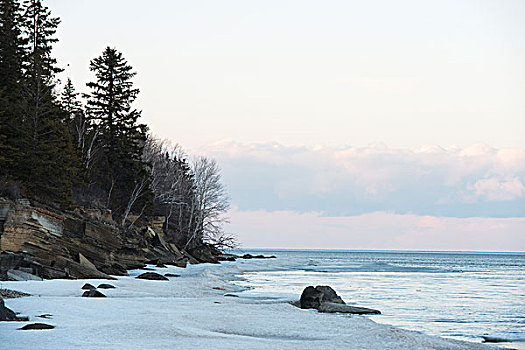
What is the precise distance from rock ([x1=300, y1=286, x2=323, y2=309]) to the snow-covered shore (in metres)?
1.00

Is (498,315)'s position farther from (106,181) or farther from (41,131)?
(106,181)

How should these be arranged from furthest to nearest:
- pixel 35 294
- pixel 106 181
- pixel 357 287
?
pixel 106 181
pixel 357 287
pixel 35 294

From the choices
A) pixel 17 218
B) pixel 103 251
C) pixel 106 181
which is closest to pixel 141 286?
pixel 17 218

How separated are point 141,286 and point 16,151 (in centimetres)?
1158

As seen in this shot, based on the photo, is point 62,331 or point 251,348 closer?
point 251,348

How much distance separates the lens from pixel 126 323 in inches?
572

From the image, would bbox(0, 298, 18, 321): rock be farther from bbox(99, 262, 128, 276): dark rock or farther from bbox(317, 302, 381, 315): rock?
bbox(99, 262, 128, 276): dark rock

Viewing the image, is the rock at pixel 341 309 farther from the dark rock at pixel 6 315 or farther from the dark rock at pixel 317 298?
the dark rock at pixel 6 315

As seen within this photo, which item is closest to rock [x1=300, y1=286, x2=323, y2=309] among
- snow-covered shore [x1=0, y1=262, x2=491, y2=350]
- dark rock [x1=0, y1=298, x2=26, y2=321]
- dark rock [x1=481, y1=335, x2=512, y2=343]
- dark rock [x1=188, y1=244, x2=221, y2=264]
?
snow-covered shore [x1=0, y1=262, x2=491, y2=350]

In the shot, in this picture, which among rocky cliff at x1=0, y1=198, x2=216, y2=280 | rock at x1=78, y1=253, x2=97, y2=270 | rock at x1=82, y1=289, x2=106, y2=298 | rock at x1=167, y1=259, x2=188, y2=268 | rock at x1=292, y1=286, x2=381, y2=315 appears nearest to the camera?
rock at x1=82, y1=289, x2=106, y2=298

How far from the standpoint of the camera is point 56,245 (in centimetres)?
2958

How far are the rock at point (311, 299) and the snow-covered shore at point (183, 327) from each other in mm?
997

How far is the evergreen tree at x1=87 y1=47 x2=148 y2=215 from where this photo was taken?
179 feet

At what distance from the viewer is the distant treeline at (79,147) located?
33.3m
